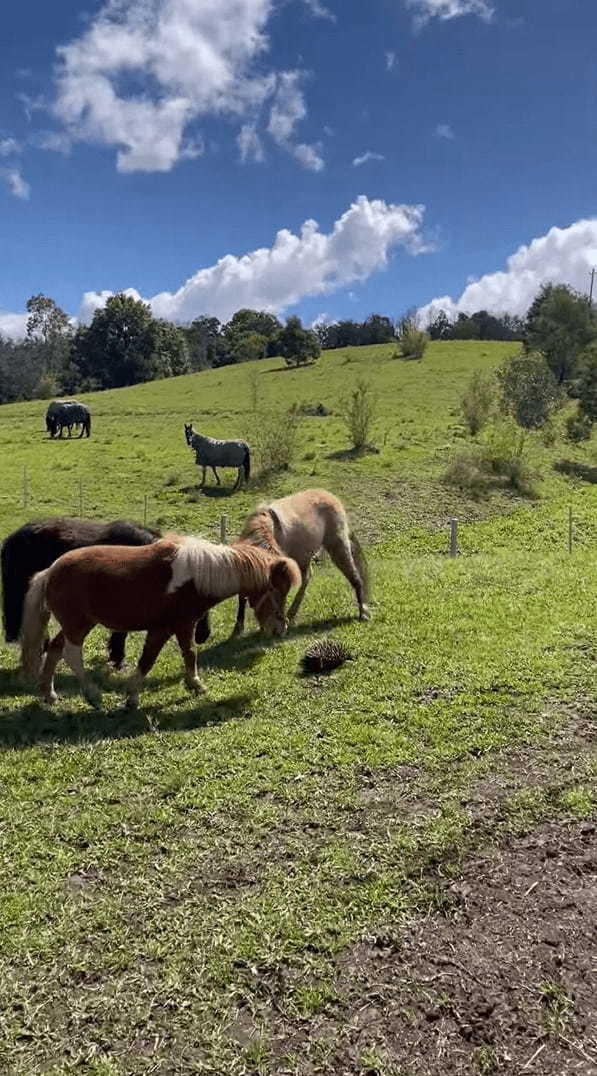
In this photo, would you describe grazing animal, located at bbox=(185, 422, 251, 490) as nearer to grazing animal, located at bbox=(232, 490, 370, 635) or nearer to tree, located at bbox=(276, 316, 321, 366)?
grazing animal, located at bbox=(232, 490, 370, 635)

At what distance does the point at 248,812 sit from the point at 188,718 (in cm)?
171

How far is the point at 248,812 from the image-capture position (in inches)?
191

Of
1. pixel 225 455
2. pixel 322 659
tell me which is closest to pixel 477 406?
pixel 225 455

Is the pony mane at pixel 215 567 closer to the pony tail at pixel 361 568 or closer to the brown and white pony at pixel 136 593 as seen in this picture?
the brown and white pony at pixel 136 593

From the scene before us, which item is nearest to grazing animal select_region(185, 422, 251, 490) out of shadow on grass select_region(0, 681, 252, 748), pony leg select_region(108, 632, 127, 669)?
pony leg select_region(108, 632, 127, 669)

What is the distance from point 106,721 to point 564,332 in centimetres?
5468

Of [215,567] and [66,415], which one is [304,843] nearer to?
[215,567]

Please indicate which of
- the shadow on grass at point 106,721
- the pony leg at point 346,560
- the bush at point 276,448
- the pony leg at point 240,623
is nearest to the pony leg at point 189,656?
the shadow on grass at point 106,721

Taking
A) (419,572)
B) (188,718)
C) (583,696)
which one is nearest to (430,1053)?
(188,718)

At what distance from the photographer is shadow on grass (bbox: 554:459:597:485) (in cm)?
2384

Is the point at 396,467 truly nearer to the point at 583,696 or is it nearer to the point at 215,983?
the point at 583,696

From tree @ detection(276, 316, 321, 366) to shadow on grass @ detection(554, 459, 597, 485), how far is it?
38663 mm

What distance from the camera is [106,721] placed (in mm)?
6371

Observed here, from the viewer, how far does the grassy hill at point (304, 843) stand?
125 inches
